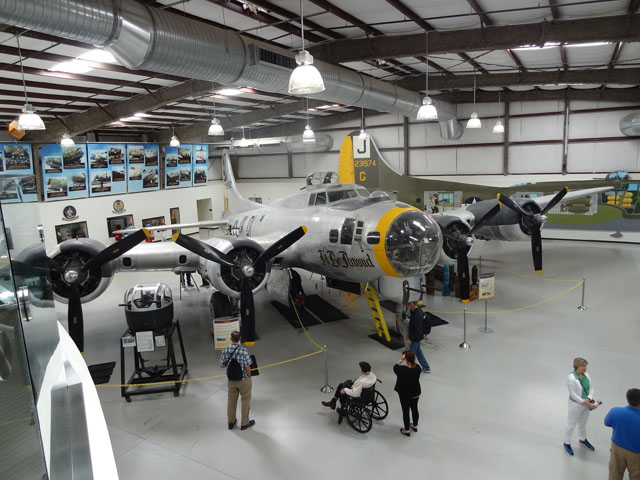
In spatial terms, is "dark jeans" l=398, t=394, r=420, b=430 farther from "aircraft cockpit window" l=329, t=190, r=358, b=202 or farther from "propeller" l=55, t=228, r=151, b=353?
"aircraft cockpit window" l=329, t=190, r=358, b=202

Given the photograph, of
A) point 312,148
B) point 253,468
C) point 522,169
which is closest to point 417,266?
point 253,468

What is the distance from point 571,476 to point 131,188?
81.3 ft

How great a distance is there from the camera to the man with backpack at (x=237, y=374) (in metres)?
6.74

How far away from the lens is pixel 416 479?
5.66m

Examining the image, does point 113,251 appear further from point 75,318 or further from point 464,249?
point 464,249

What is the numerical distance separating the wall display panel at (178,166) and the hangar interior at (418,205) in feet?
13.0

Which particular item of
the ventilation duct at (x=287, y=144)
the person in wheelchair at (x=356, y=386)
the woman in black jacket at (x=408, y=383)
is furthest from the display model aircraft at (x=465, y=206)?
the ventilation duct at (x=287, y=144)

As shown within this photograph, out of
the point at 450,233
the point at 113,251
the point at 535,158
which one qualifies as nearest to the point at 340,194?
the point at 450,233

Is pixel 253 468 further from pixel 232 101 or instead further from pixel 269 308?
pixel 232 101

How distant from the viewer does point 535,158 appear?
22.2 m

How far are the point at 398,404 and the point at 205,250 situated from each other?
4818 mm

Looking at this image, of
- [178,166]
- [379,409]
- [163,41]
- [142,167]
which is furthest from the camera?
[178,166]

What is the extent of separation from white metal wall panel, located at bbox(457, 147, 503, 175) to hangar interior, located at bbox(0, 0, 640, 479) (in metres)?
0.94

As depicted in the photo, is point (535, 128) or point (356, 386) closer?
point (356, 386)
